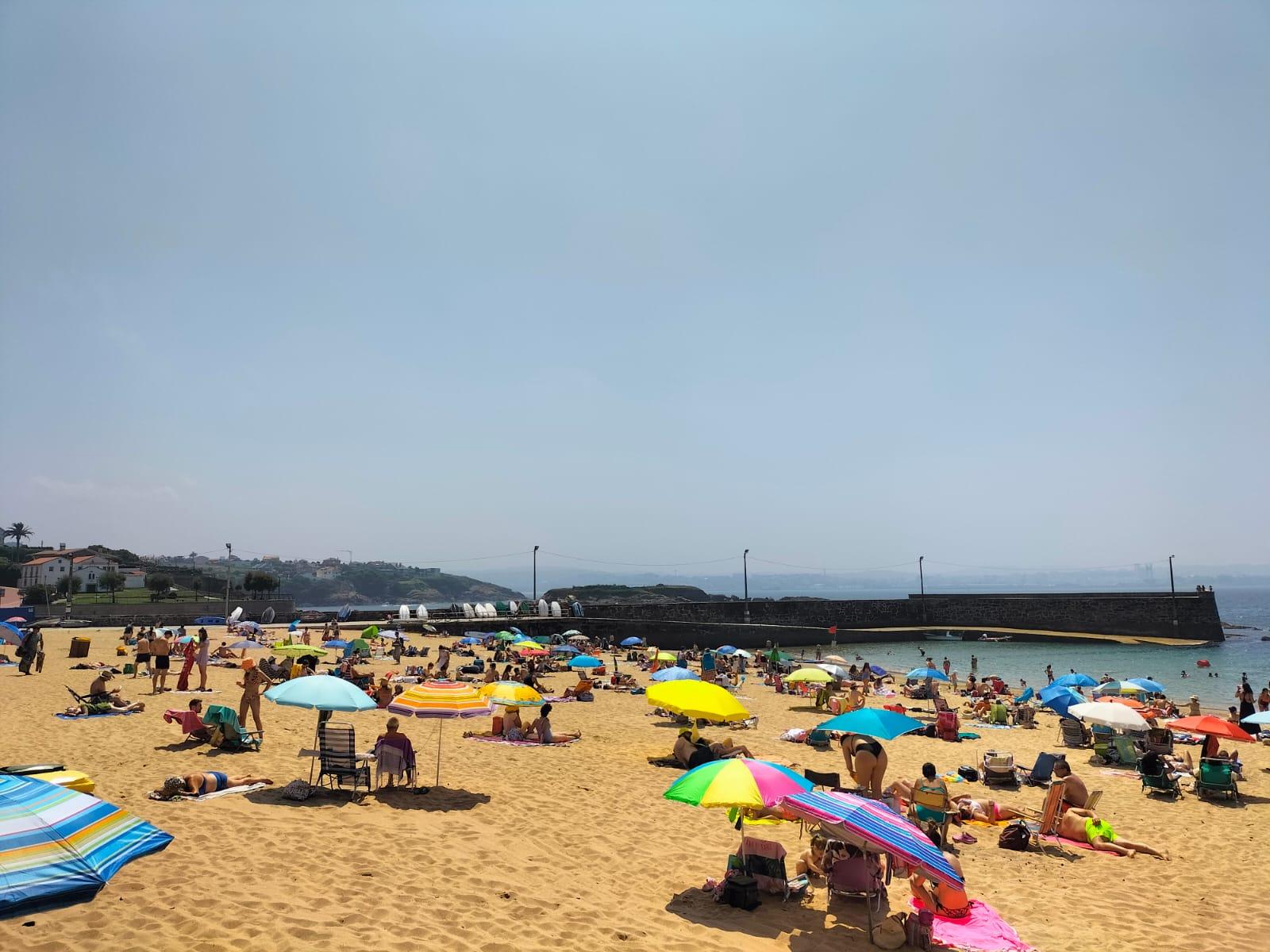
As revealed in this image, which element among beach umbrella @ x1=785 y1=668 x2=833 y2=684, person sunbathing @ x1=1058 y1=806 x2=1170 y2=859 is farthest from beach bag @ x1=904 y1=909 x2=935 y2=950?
beach umbrella @ x1=785 y1=668 x2=833 y2=684

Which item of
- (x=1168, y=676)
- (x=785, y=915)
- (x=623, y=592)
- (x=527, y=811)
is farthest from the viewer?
(x=623, y=592)

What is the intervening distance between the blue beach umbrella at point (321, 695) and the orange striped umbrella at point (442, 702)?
415 mm

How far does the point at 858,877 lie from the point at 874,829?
1403 mm

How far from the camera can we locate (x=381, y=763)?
9.88 m

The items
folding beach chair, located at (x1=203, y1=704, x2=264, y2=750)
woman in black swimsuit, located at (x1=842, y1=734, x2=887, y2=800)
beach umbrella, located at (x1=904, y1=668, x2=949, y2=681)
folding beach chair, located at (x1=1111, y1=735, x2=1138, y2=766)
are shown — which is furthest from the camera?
beach umbrella, located at (x1=904, y1=668, x2=949, y2=681)

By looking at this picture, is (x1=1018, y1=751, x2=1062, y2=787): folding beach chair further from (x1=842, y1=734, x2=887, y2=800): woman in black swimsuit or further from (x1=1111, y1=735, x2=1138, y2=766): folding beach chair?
(x1=842, y1=734, x2=887, y2=800): woman in black swimsuit

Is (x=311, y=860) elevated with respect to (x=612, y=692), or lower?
elevated

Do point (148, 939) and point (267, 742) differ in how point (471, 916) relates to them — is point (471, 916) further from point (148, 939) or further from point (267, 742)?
point (267, 742)

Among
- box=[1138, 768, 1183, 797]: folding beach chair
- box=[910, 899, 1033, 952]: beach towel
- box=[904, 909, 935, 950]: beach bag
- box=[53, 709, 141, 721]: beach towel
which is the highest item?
box=[53, 709, 141, 721]: beach towel

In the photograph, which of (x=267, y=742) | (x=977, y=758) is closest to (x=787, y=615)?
(x=977, y=758)

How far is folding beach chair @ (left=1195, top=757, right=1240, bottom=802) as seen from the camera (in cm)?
1233

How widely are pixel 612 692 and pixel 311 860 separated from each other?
17317mm

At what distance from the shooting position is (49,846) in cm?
545

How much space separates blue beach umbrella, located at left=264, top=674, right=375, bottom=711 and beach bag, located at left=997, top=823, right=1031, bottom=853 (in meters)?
7.92
